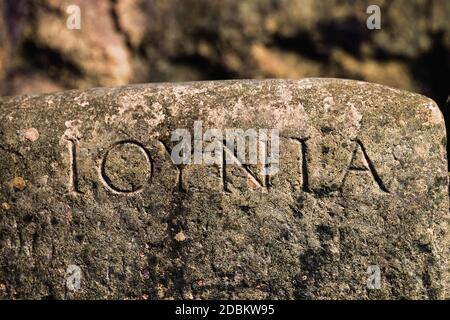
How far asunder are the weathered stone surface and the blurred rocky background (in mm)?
547

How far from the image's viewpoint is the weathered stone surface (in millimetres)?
1659

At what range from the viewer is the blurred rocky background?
2283 mm

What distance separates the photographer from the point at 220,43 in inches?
90.6

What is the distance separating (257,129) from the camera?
5.61ft

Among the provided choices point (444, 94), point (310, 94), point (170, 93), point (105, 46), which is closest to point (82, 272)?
point (170, 93)

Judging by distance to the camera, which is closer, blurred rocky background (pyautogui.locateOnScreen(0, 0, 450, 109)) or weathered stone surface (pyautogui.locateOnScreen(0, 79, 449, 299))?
weathered stone surface (pyautogui.locateOnScreen(0, 79, 449, 299))

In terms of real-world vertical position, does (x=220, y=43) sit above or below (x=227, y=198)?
above

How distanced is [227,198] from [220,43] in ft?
2.59

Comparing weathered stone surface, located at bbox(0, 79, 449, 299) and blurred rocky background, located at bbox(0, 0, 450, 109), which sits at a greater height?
blurred rocky background, located at bbox(0, 0, 450, 109)

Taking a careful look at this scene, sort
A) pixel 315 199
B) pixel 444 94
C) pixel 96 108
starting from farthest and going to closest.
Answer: pixel 444 94, pixel 96 108, pixel 315 199

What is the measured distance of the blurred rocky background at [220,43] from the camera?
228 cm
